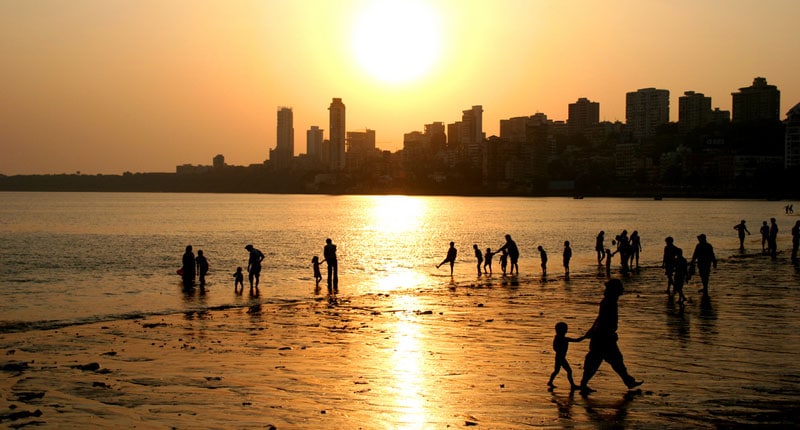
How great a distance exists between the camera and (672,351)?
15016mm

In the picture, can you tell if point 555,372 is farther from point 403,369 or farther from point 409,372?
point 403,369

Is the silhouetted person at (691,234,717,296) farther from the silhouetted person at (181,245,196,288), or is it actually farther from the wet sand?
the silhouetted person at (181,245,196,288)

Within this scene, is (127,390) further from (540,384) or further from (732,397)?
(732,397)

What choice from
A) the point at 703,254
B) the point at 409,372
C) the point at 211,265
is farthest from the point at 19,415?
the point at 211,265

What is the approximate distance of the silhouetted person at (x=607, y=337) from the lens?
11.4 meters

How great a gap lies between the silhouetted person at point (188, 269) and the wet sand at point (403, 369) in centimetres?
720

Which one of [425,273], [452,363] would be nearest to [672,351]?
[452,363]

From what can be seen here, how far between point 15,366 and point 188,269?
15.7m

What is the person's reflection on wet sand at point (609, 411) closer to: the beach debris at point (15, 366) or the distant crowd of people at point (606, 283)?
the distant crowd of people at point (606, 283)

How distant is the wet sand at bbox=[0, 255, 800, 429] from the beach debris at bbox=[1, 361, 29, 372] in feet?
0.12

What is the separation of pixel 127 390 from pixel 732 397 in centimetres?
943

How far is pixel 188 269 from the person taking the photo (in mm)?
30391

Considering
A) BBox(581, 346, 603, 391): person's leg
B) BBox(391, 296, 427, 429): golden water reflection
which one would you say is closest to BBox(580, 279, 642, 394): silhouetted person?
BBox(581, 346, 603, 391): person's leg

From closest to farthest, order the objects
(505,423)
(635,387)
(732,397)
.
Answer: (505,423) → (732,397) → (635,387)
